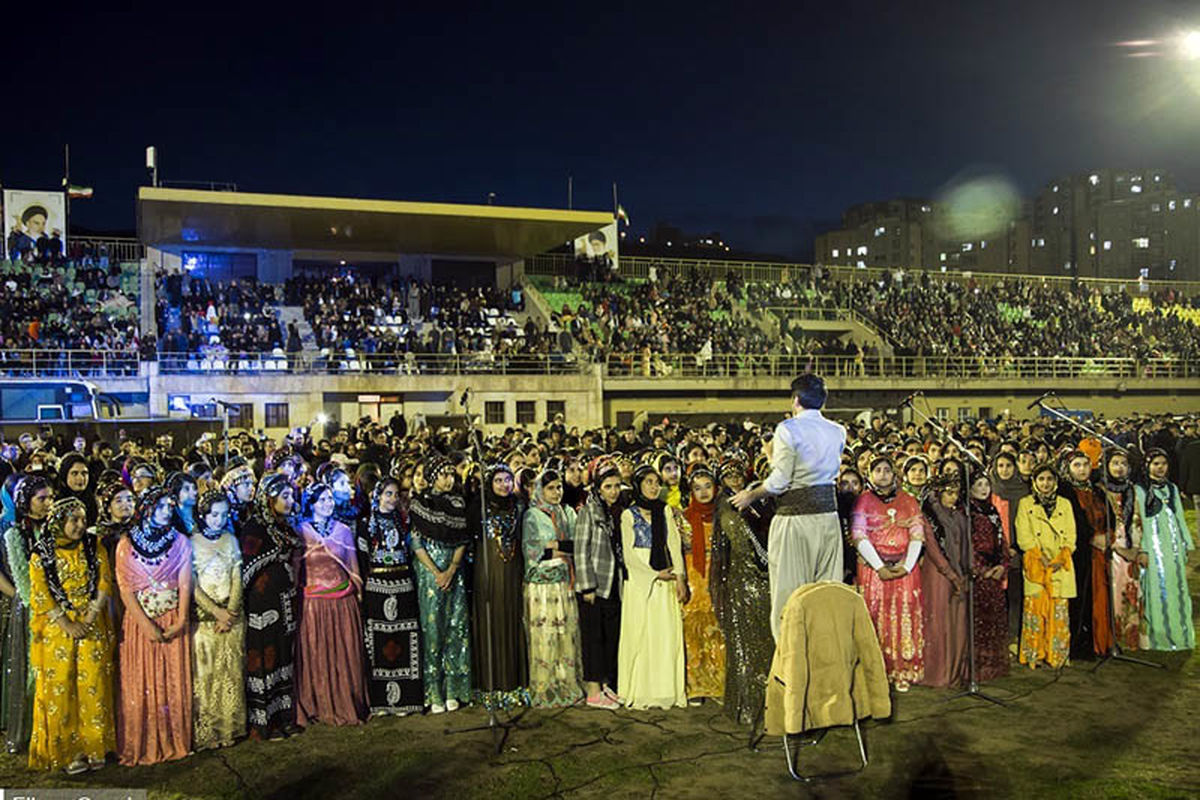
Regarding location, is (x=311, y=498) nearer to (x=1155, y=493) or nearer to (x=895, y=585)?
(x=895, y=585)

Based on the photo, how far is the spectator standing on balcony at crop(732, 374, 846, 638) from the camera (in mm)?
5453

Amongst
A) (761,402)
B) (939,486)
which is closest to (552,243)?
(761,402)

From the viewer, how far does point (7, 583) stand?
5992 mm

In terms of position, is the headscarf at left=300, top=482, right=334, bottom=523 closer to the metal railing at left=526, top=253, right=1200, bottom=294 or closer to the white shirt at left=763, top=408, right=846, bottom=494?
the white shirt at left=763, top=408, right=846, bottom=494

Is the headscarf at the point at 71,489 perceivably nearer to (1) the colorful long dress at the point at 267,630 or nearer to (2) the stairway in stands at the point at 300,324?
(1) the colorful long dress at the point at 267,630

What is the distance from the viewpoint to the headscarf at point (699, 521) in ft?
22.8

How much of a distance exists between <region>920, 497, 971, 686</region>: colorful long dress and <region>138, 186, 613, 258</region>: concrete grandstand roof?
22284 mm

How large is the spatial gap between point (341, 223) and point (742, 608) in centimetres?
2415

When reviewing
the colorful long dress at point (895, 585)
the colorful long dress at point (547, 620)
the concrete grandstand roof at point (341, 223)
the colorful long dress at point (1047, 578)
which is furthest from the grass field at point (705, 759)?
the concrete grandstand roof at point (341, 223)

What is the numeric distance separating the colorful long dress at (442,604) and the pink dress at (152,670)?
151cm

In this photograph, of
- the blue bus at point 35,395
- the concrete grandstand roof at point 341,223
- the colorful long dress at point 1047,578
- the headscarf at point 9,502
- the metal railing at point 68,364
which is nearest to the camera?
the headscarf at point 9,502

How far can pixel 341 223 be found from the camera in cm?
2806

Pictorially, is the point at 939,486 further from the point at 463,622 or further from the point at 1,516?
the point at 1,516

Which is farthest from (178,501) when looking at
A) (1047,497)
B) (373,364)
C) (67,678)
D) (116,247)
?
(116,247)
